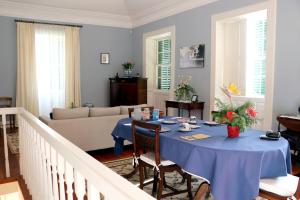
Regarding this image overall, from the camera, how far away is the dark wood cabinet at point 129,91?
6.81 m

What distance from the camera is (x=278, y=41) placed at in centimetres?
391

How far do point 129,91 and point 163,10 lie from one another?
2216 mm

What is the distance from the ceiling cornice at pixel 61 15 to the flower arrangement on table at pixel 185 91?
10.0 ft

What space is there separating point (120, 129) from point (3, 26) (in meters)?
4.87

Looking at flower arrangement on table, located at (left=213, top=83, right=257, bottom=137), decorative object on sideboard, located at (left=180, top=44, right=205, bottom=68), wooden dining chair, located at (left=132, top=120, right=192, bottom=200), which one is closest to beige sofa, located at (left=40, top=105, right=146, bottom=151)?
wooden dining chair, located at (left=132, top=120, right=192, bottom=200)

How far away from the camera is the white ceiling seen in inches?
240

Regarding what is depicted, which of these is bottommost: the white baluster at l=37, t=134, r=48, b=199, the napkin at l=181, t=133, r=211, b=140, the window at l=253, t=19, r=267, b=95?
the white baluster at l=37, t=134, r=48, b=199

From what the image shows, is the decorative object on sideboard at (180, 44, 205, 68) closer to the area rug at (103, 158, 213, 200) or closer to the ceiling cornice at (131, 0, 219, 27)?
the ceiling cornice at (131, 0, 219, 27)

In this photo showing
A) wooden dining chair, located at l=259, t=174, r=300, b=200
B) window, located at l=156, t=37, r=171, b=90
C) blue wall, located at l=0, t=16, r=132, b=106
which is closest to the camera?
wooden dining chair, located at l=259, t=174, r=300, b=200

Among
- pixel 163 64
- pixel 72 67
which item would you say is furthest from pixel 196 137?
pixel 72 67

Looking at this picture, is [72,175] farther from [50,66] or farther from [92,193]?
[50,66]

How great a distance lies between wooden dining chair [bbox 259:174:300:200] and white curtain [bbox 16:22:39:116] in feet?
19.1

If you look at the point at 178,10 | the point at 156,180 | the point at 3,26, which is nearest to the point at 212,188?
the point at 156,180

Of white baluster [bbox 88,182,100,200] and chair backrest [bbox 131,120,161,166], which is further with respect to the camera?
chair backrest [bbox 131,120,161,166]
